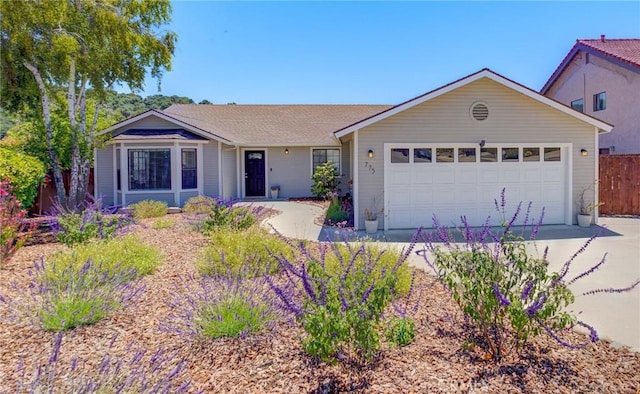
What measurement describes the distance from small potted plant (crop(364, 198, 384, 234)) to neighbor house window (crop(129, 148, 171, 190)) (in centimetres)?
868

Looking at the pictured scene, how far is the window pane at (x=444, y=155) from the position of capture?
10.2m

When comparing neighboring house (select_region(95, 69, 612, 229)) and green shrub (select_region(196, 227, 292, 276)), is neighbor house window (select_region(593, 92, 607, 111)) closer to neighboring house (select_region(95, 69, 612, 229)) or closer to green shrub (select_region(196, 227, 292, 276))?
neighboring house (select_region(95, 69, 612, 229))

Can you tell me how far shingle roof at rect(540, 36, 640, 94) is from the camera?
1582 cm

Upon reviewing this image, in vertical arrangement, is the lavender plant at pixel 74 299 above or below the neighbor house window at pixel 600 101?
below

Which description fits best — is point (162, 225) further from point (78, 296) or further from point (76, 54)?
point (78, 296)

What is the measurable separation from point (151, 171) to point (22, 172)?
5483 millimetres

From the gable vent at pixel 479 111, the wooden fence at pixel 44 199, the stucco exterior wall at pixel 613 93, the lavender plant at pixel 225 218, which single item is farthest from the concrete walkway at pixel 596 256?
the wooden fence at pixel 44 199

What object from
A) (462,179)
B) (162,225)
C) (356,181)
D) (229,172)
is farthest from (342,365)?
(229,172)

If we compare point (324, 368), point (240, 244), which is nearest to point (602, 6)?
point (240, 244)

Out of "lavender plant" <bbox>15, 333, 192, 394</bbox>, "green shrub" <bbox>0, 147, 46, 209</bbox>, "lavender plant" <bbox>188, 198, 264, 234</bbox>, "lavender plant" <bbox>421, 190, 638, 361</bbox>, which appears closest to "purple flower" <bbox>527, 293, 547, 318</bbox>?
"lavender plant" <bbox>421, 190, 638, 361</bbox>

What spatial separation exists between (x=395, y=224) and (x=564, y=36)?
15820 mm

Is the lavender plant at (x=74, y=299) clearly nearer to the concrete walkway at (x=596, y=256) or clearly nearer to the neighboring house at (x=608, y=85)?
the concrete walkway at (x=596, y=256)

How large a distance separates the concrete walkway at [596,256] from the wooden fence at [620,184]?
968 mm

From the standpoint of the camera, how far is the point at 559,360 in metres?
3.26
